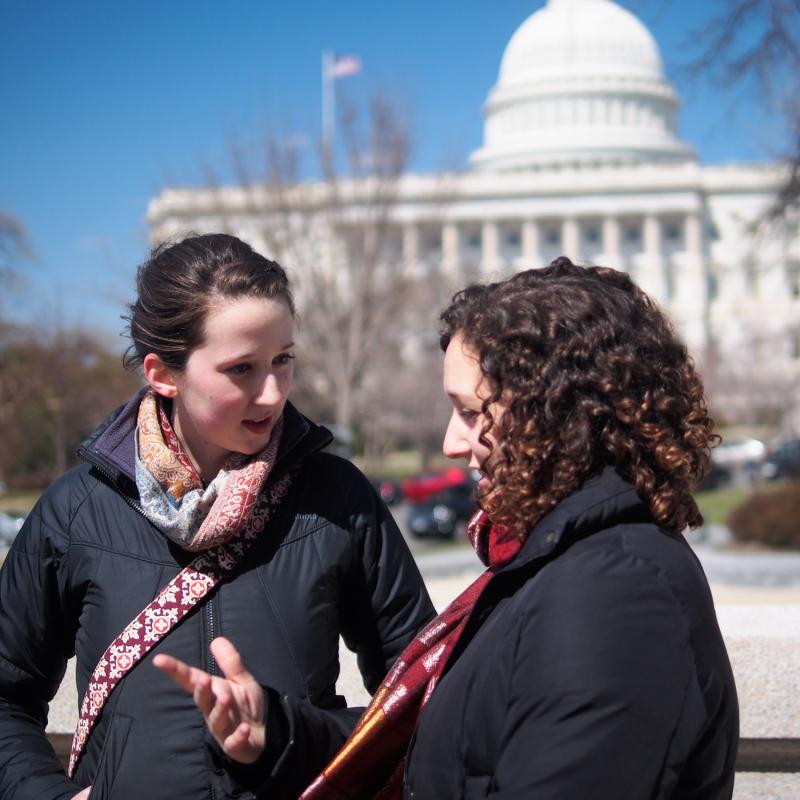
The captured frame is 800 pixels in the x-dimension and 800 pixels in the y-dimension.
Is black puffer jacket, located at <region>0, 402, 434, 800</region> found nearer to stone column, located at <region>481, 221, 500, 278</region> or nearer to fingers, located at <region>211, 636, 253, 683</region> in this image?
fingers, located at <region>211, 636, 253, 683</region>

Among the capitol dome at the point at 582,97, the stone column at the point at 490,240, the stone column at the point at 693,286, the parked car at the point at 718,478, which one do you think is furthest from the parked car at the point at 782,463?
the capitol dome at the point at 582,97

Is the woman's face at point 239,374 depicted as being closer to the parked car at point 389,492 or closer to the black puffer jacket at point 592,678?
the black puffer jacket at point 592,678

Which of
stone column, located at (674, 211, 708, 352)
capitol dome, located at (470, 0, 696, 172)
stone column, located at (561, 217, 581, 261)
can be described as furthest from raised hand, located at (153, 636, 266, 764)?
capitol dome, located at (470, 0, 696, 172)

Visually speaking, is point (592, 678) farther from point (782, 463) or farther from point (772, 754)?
point (782, 463)

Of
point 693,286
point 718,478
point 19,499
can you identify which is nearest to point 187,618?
point 19,499

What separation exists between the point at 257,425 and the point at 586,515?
90cm

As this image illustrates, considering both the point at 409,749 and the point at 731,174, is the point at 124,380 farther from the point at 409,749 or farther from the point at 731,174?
the point at 731,174

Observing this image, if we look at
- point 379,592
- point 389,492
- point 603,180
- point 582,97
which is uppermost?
point 582,97

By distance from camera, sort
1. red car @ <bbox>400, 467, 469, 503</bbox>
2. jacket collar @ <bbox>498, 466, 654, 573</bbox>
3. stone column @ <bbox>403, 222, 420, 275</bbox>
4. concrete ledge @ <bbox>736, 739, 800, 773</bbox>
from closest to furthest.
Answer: jacket collar @ <bbox>498, 466, 654, 573</bbox> < concrete ledge @ <bbox>736, 739, 800, 773</bbox> < stone column @ <bbox>403, 222, 420, 275</bbox> < red car @ <bbox>400, 467, 469, 503</bbox>

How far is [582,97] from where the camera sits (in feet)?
297

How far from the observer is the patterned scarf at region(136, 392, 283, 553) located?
2225 millimetres

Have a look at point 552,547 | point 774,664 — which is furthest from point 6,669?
point 774,664

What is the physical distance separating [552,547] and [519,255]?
85.2 meters

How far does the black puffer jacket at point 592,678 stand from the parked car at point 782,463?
30.0m
